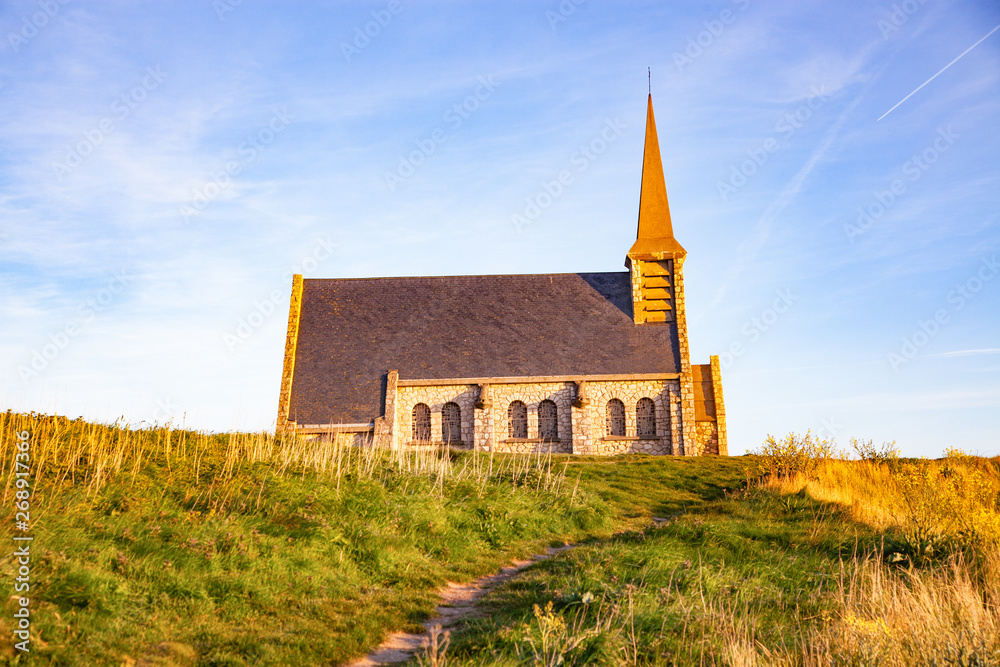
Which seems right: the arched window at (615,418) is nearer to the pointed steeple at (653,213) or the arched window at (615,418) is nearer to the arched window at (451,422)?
the arched window at (451,422)

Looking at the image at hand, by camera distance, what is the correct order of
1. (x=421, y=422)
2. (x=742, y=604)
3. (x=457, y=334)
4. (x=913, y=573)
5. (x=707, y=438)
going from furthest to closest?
(x=457, y=334) < (x=421, y=422) < (x=707, y=438) < (x=913, y=573) < (x=742, y=604)

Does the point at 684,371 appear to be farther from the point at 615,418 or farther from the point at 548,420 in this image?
the point at 548,420

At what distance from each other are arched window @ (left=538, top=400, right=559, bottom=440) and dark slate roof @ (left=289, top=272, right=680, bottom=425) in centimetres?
143

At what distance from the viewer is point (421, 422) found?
30.3 meters

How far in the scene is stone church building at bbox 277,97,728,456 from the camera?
29.6m

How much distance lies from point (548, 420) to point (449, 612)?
21.8 m

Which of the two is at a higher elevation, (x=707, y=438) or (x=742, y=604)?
(x=707, y=438)

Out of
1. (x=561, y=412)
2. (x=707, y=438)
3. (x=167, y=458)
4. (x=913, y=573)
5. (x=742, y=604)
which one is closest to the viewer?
(x=742, y=604)

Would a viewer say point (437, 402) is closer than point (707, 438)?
No

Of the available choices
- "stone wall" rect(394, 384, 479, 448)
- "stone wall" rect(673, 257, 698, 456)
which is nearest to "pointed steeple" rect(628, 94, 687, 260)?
"stone wall" rect(673, 257, 698, 456)

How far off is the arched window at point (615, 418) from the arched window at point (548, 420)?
2.14 m

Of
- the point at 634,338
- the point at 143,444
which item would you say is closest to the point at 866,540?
the point at 143,444

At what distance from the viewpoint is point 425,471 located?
588 inches

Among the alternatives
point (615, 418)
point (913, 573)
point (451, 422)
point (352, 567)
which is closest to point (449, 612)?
point (352, 567)
